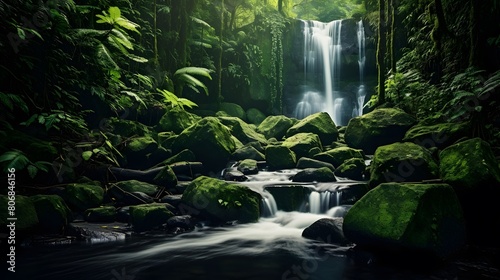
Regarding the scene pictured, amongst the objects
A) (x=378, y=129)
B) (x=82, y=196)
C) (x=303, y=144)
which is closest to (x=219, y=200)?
(x=82, y=196)

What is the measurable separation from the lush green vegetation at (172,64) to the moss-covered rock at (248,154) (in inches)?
93.1

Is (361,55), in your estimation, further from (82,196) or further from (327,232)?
(82,196)

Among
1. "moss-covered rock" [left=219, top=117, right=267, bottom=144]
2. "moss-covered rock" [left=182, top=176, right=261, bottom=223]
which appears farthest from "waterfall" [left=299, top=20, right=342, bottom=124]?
"moss-covered rock" [left=182, top=176, right=261, bottom=223]

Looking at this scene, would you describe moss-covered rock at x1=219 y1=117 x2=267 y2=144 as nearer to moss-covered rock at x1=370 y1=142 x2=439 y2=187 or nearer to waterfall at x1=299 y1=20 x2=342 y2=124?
moss-covered rock at x1=370 y1=142 x2=439 y2=187

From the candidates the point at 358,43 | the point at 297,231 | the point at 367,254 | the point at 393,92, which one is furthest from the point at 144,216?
the point at 358,43

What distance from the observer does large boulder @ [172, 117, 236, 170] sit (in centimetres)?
912

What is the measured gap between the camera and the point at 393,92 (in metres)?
11.5

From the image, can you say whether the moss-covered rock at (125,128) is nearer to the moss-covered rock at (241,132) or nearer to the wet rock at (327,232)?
the moss-covered rock at (241,132)

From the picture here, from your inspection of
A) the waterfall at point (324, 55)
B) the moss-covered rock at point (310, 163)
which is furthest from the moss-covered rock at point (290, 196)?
the waterfall at point (324, 55)

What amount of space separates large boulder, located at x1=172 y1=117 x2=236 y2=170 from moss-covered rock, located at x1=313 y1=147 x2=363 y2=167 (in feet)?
9.20

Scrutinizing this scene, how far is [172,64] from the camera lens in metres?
13.0

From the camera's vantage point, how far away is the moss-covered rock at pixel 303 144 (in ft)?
33.8

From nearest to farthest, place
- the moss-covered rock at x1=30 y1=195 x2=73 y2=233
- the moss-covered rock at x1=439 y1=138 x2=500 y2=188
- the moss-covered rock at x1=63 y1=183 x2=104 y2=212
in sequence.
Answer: the moss-covered rock at x1=439 y1=138 x2=500 y2=188 → the moss-covered rock at x1=30 y1=195 x2=73 y2=233 → the moss-covered rock at x1=63 y1=183 x2=104 y2=212

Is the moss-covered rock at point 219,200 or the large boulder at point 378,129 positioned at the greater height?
the large boulder at point 378,129
